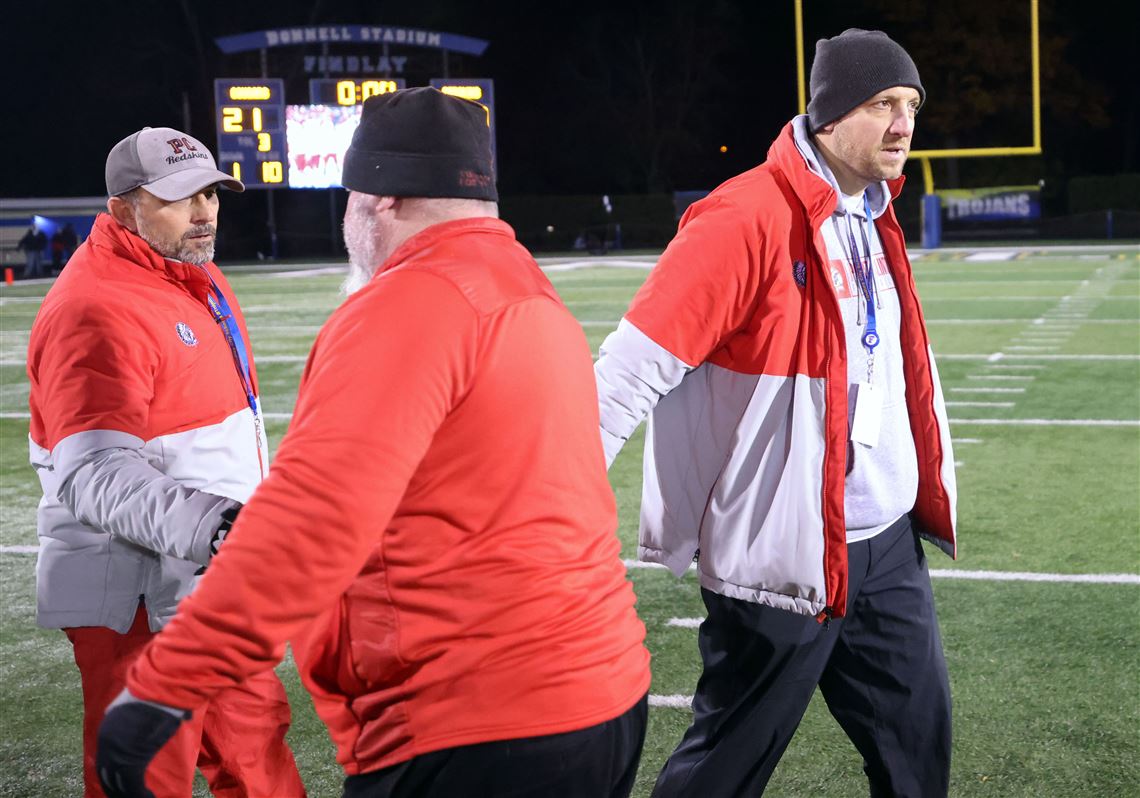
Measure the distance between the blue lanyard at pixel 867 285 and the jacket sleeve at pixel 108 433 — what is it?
4.46 ft

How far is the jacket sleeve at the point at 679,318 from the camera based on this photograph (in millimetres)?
2865

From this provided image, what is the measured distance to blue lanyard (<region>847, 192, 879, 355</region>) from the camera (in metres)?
3.06

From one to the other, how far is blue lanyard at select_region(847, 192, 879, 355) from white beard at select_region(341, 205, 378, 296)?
1.31m

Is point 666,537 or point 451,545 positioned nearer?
point 451,545

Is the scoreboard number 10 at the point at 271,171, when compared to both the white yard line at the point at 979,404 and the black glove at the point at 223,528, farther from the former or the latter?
the black glove at the point at 223,528

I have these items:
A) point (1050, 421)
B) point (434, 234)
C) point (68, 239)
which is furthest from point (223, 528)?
point (68, 239)

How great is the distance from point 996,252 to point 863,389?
28.4 metres

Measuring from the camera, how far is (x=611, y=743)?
206cm

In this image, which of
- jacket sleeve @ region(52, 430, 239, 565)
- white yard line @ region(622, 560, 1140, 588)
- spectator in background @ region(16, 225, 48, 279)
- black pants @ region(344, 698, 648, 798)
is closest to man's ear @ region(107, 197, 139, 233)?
jacket sleeve @ region(52, 430, 239, 565)

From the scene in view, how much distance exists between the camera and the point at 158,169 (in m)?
3.26

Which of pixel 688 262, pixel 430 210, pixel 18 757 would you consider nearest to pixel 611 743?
pixel 430 210

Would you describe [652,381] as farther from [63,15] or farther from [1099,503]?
[63,15]

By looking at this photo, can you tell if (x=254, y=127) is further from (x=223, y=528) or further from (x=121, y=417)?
(x=223, y=528)

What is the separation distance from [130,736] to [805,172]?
1852 millimetres
